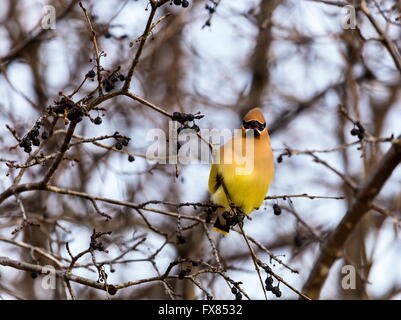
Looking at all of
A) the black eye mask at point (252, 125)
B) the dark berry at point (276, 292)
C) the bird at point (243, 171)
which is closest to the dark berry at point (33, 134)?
the dark berry at point (276, 292)

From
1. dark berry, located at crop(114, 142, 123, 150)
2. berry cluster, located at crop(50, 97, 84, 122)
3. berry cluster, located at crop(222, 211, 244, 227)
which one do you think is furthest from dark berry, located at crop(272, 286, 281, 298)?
berry cluster, located at crop(50, 97, 84, 122)

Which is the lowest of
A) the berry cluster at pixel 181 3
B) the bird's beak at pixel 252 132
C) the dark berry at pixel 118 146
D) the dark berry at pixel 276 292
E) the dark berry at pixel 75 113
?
the dark berry at pixel 276 292

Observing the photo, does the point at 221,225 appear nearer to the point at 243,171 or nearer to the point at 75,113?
the point at 243,171

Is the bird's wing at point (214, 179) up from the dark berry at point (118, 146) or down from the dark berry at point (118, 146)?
up

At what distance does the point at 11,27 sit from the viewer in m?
8.52

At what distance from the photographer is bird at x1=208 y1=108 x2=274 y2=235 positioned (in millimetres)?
5039

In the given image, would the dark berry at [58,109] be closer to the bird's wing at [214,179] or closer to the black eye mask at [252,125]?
the bird's wing at [214,179]

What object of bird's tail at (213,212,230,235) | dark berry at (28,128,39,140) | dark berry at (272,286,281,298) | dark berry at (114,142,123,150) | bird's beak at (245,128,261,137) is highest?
bird's beak at (245,128,261,137)

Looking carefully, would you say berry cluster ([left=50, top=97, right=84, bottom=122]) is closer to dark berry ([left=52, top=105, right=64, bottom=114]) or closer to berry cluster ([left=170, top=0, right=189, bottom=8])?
dark berry ([left=52, top=105, right=64, bottom=114])

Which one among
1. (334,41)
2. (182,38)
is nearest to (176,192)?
(182,38)

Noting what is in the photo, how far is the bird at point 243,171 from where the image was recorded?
198 inches

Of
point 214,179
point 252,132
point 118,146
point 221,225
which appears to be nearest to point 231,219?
point 221,225

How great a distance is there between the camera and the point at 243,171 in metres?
5.07

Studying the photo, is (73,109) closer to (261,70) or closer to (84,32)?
(84,32)
